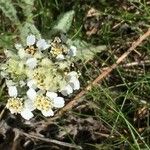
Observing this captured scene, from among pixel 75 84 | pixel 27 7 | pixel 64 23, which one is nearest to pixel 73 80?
pixel 75 84

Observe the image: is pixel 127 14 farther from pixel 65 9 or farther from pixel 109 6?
pixel 65 9

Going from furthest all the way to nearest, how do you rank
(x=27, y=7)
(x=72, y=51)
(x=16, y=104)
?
(x=27, y=7), (x=72, y=51), (x=16, y=104)

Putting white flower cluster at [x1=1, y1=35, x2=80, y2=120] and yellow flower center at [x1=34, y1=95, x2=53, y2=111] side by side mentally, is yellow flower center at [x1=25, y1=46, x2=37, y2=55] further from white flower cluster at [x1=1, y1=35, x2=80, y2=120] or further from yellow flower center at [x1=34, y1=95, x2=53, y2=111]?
yellow flower center at [x1=34, y1=95, x2=53, y2=111]

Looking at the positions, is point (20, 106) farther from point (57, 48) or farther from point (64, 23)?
point (64, 23)

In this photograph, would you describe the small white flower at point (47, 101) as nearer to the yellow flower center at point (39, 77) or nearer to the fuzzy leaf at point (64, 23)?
the yellow flower center at point (39, 77)

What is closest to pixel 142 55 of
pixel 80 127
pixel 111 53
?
pixel 111 53
